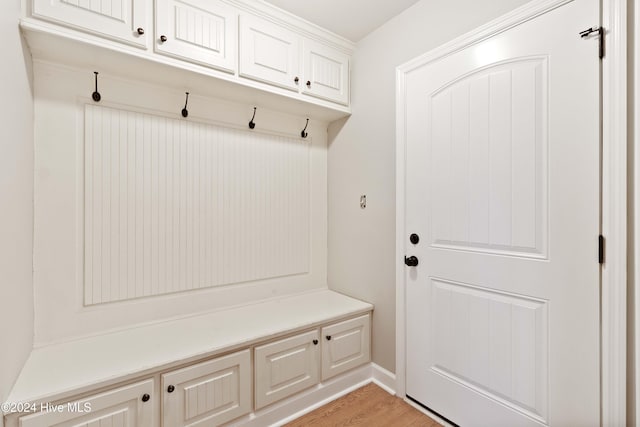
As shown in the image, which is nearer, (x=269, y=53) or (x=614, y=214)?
(x=614, y=214)

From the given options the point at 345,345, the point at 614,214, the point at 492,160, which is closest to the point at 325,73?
the point at 492,160

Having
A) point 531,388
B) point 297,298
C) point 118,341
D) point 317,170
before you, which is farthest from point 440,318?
point 118,341

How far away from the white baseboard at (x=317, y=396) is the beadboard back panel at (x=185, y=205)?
806mm

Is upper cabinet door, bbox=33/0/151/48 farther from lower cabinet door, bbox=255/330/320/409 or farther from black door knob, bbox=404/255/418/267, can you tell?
black door knob, bbox=404/255/418/267

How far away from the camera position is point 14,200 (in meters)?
1.20

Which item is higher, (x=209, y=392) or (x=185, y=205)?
(x=185, y=205)

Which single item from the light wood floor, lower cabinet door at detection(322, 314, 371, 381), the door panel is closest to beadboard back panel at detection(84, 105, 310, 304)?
lower cabinet door at detection(322, 314, 371, 381)

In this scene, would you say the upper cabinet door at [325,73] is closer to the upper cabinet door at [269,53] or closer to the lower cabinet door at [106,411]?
the upper cabinet door at [269,53]

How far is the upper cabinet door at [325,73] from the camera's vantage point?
2050 mm

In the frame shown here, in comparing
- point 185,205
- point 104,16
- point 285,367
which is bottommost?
point 285,367

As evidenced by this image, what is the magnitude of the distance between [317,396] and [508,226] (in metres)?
1.48

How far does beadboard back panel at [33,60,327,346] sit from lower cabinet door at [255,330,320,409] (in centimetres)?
55

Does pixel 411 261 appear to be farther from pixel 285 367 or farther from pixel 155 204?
pixel 155 204

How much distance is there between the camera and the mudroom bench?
47.3 inches
